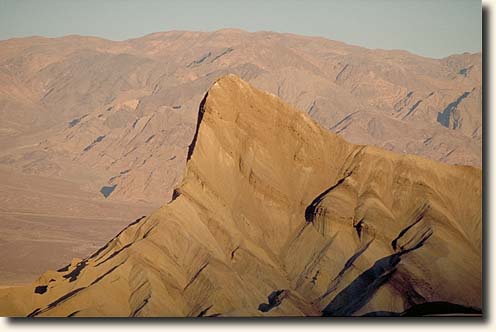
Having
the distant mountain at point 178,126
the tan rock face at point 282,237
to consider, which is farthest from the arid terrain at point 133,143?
the tan rock face at point 282,237

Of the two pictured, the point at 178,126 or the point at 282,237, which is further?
the point at 178,126

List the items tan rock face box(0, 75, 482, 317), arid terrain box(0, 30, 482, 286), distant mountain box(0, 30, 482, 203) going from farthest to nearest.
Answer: distant mountain box(0, 30, 482, 203), arid terrain box(0, 30, 482, 286), tan rock face box(0, 75, 482, 317)

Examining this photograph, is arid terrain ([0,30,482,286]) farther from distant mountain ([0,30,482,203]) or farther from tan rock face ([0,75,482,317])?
tan rock face ([0,75,482,317])

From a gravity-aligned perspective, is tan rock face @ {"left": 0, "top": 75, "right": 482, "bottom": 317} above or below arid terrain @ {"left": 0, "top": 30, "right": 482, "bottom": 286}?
above

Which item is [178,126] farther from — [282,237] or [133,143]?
[282,237]

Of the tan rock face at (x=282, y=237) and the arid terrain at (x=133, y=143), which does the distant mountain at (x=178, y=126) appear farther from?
the tan rock face at (x=282, y=237)

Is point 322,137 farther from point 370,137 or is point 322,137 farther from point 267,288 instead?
point 370,137

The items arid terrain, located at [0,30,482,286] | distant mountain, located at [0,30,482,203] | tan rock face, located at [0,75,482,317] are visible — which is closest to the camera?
tan rock face, located at [0,75,482,317]

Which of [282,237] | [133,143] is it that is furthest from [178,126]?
[282,237]

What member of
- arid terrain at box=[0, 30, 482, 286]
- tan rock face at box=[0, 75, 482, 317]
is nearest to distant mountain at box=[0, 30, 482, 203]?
arid terrain at box=[0, 30, 482, 286]
